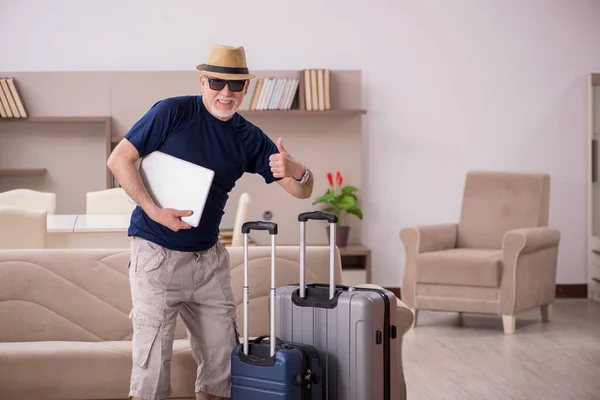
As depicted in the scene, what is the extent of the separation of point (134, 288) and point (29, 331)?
36.5 inches

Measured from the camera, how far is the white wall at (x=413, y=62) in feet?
23.4

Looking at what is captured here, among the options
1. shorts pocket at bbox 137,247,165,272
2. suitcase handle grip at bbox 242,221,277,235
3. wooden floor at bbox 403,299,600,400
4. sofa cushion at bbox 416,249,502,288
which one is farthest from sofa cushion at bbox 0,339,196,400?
sofa cushion at bbox 416,249,502,288

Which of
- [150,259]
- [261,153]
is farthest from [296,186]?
[150,259]

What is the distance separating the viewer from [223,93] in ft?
9.67

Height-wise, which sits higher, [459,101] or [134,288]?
[459,101]

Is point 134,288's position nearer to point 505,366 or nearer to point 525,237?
point 505,366

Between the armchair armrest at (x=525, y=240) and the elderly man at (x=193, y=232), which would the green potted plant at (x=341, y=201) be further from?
the elderly man at (x=193, y=232)

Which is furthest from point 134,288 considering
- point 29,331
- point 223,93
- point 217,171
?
point 29,331

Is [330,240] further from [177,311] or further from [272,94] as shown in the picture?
[272,94]

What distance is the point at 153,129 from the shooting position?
286 centimetres

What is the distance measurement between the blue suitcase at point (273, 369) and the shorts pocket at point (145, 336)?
0.27 metres

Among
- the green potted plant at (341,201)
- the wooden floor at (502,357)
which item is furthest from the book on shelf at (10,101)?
the wooden floor at (502,357)

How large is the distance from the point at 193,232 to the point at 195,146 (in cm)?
28

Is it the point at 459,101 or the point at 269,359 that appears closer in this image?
the point at 269,359
